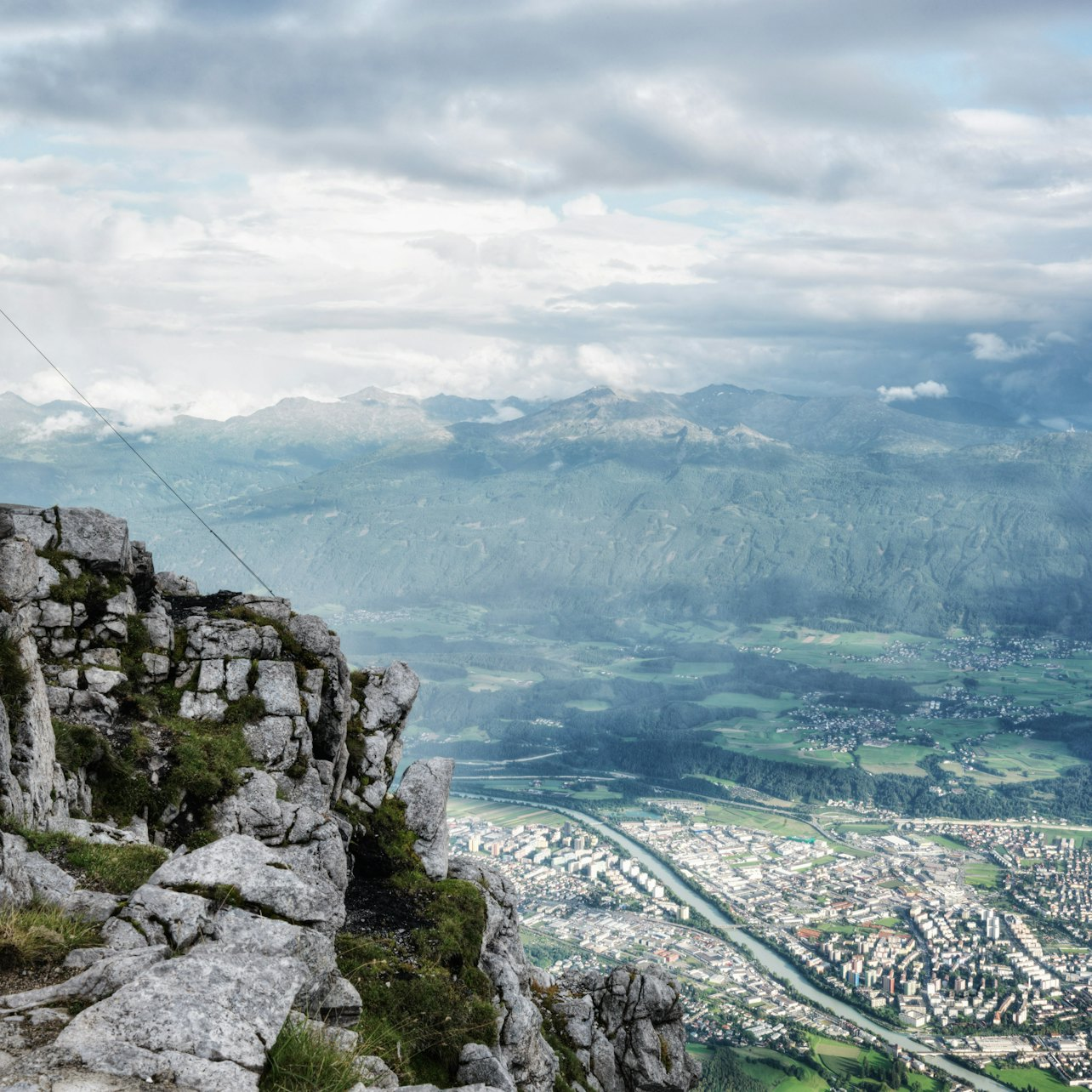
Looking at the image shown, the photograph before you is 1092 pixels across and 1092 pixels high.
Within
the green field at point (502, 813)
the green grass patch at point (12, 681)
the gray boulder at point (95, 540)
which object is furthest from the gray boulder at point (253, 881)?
the green field at point (502, 813)

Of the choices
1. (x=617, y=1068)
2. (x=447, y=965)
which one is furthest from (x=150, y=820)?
(x=617, y=1068)

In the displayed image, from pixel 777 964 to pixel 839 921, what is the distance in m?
17.0

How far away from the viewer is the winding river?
72250 mm

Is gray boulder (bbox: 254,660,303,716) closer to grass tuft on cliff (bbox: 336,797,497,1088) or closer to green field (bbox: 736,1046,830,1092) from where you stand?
grass tuft on cliff (bbox: 336,797,497,1088)

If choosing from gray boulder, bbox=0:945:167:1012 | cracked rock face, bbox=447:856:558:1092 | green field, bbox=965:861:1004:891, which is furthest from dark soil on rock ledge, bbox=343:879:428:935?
green field, bbox=965:861:1004:891

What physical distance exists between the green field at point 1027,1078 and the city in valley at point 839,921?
21cm

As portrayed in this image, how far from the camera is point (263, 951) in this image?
11711 millimetres

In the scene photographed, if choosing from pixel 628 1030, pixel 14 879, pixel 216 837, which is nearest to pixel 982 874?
pixel 628 1030

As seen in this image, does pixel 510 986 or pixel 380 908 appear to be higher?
pixel 380 908

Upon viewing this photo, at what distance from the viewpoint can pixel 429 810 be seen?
93.9 feet

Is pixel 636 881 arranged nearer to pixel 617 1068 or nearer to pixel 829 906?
pixel 829 906

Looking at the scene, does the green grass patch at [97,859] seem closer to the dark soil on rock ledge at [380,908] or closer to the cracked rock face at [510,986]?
the dark soil on rock ledge at [380,908]

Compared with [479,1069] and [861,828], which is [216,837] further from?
[861,828]

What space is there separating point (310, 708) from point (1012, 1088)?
67.2m
